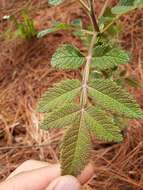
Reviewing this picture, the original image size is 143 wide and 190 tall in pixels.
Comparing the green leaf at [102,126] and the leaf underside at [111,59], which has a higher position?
the leaf underside at [111,59]

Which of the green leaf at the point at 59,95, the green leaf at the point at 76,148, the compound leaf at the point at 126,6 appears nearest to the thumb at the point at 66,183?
the green leaf at the point at 76,148

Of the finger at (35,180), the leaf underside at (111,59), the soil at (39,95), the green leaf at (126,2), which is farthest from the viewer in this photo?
the soil at (39,95)

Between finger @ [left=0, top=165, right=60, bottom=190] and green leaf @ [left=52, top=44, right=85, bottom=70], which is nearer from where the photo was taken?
green leaf @ [left=52, top=44, right=85, bottom=70]

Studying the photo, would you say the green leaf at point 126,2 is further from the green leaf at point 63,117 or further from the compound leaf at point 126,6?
the green leaf at point 63,117

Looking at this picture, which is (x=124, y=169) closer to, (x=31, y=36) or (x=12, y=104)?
(x=12, y=104)

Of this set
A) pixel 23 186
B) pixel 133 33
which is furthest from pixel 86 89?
pixel 133 33

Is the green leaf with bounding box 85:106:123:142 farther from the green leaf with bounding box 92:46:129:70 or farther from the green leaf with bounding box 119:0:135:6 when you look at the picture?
the green leaf with bounding box 119:0:135:6

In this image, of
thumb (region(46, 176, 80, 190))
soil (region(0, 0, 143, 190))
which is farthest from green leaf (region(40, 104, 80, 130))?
soil (region(0, 0, 143, 190))
